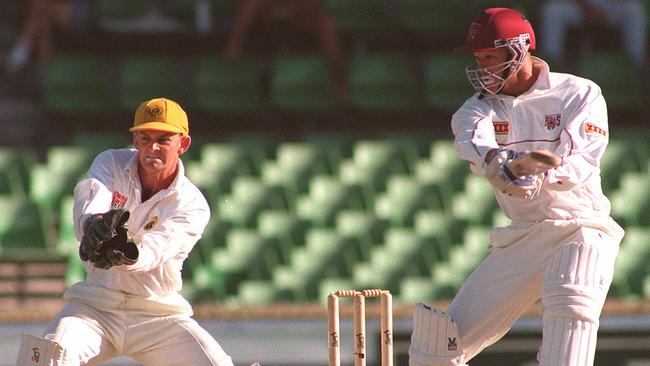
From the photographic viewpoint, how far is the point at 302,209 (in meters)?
7.57

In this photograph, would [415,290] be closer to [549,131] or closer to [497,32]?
[549,131]

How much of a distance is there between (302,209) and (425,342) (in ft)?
9.46

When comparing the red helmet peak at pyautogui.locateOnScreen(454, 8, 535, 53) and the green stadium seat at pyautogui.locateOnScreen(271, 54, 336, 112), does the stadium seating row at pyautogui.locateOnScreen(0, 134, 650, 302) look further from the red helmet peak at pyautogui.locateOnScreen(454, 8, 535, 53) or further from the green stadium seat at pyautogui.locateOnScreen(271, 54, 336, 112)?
the red helmet peak at pyautogui.locateOnScreen(454, 8, 535, 53)

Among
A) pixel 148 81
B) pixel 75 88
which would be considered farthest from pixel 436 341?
pixel 75 88

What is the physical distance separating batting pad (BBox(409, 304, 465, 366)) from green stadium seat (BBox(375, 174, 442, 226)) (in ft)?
9.23

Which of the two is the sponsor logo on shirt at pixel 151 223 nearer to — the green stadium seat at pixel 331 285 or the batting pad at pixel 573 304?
the batting pad at pixel 573 304

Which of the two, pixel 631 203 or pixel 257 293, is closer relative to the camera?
pixel 257 293

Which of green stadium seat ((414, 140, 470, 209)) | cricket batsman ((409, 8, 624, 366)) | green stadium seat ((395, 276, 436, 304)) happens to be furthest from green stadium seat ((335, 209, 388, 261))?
cricket batsman ((409, 8, 624, 366))

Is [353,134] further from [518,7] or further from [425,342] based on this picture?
[425,342]

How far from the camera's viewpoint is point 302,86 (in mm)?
8820

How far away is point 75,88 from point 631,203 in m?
3.49

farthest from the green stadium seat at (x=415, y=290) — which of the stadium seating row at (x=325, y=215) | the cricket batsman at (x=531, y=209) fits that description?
the cricket batsman at (x=531, y=209)

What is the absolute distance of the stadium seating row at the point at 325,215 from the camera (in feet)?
24.1

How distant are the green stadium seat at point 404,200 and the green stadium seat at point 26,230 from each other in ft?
5.71
